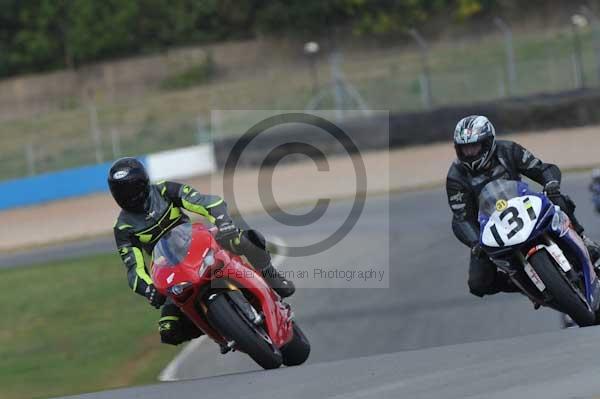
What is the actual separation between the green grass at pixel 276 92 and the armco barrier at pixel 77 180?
134cm

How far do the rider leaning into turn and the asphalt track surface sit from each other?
67 cm

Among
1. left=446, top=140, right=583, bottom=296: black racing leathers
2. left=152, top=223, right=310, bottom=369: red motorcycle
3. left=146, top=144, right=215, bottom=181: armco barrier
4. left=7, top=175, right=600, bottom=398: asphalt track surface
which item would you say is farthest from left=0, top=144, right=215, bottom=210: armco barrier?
left=152, top=223, right=310, bottom=369: red motorcycle

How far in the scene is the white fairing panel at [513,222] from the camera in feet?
23.7

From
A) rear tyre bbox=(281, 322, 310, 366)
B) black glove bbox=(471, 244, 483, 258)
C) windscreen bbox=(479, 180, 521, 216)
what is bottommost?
rear tyre bbox=(281, 322, 310, 366)

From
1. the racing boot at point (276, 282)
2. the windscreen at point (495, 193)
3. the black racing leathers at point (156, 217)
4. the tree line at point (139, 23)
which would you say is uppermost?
the windscreen at point (495, 193)

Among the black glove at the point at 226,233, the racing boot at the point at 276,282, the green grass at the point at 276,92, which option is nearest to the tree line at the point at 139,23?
the green grass at the point at 276,92

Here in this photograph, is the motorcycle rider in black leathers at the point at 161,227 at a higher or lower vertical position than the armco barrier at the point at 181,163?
higher

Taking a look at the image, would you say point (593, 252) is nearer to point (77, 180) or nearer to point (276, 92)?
point (77, 180)

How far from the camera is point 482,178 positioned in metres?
8.22

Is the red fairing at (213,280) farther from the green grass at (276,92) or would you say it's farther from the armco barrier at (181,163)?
the armco barrier at (181,163)

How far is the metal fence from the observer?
27453mm

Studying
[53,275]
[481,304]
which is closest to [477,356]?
[481,304]

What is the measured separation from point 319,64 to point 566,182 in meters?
25.6

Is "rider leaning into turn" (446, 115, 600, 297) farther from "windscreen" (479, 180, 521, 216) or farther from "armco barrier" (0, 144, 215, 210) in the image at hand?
"armco barrier" (0, 144, 215, 210)
